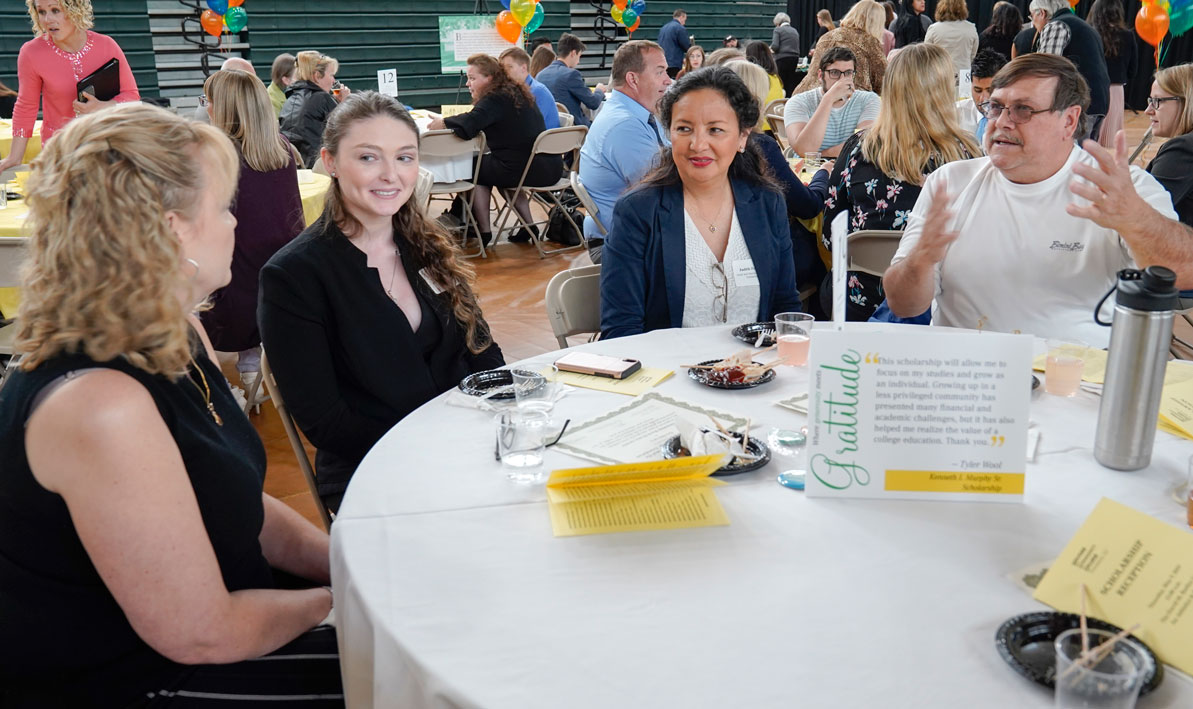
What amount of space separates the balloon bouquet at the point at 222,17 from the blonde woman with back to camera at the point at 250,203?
8.14 metres

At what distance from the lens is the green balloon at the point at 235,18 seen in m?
11.3

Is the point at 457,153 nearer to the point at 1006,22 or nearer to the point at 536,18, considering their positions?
the point at 536,18

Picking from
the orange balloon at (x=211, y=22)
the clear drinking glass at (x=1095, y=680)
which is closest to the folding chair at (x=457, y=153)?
the clear drinking glass at (x=1095, y=680)

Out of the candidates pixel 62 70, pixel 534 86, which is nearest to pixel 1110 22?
pixel 534 86

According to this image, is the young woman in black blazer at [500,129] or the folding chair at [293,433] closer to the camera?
the folding chair at [293,433]

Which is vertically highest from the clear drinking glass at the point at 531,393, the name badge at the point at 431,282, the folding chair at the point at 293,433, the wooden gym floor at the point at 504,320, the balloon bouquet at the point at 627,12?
the balloon bouquet at the point at 627,12

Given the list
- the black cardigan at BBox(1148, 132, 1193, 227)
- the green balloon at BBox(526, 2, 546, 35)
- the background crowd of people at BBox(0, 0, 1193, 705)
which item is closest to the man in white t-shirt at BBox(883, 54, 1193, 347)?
the background crowd of people at BBox(0, 0, 1193, 705)

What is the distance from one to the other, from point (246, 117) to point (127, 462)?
3052 millimetres

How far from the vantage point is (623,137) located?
448cm

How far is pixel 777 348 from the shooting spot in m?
2.08

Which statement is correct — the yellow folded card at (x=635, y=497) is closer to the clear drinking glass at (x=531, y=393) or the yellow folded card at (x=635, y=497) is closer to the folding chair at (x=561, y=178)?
the clear drinking glass at (x=531, y=393)

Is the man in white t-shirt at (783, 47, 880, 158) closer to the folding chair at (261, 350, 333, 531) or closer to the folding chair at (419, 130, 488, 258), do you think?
the folding chair at (419, 130, 488, 258)

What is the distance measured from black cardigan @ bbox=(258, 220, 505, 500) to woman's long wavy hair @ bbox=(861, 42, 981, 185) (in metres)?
2.10

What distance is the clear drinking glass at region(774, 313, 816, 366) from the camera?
6.58 ft
